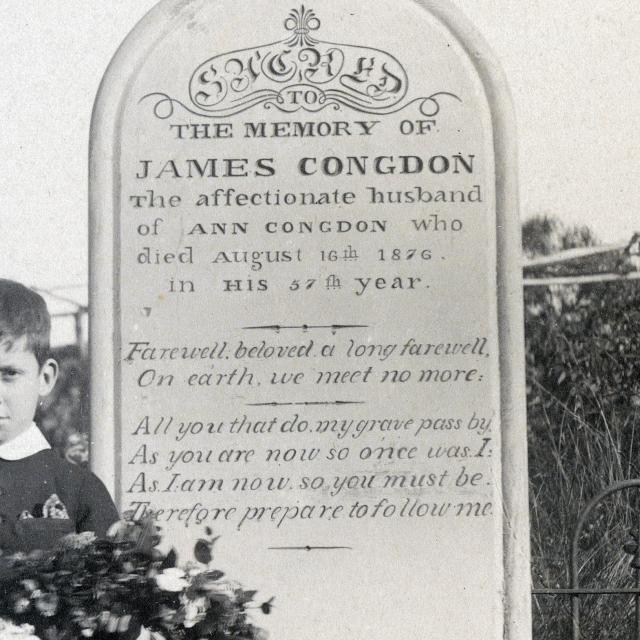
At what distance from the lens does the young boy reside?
4172mm

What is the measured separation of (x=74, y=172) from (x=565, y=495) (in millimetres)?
2115

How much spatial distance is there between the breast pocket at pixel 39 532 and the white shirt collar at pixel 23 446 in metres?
0.24

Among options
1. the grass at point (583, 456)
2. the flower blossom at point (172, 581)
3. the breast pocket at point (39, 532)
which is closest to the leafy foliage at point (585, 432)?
the grass at point (583, 456)

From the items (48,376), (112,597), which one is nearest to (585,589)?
(112,597)

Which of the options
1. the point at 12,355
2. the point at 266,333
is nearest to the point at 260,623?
the point at 266,333

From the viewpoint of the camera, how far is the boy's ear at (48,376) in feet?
14.0

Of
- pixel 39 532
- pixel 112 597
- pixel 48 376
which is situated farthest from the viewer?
pixel 48 376

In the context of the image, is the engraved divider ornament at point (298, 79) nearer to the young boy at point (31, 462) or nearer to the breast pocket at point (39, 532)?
the young boy at point (31, 462)

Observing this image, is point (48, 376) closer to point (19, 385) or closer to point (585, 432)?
point (19, 385)

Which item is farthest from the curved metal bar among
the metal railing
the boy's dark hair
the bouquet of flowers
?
the boy's dark hair

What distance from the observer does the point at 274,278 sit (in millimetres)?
4246

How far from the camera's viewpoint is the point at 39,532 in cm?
416

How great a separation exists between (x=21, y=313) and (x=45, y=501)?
0.68 m

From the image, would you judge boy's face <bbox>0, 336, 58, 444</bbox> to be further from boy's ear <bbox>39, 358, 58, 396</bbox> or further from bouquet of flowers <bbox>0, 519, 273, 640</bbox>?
bouquet of flowers <bbox>0, 519, 273, 640</bbox>
